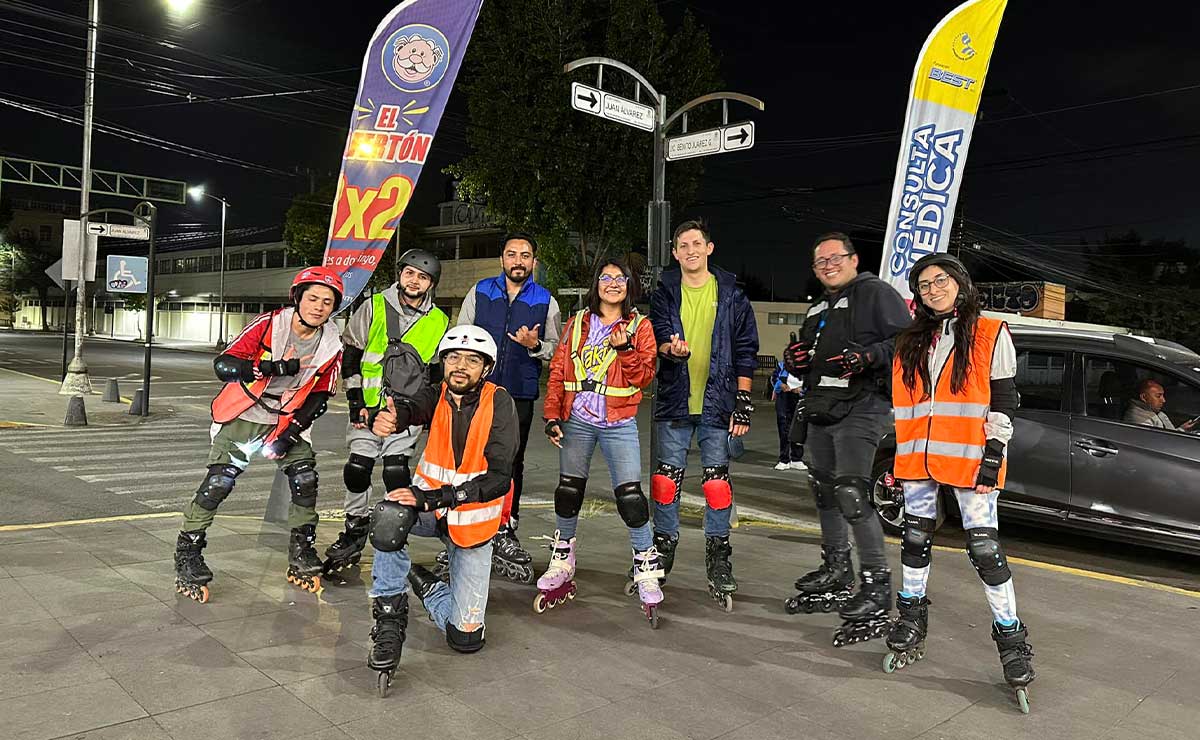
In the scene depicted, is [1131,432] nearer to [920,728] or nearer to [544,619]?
[920,728]

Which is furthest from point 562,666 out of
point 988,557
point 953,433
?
point 953,433

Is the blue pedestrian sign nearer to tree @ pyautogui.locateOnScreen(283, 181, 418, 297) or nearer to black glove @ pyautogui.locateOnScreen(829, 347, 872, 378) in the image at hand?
black glove @ pyautogui.locateOnScreen(829, 347, 872, 378)

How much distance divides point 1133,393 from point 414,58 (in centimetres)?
691

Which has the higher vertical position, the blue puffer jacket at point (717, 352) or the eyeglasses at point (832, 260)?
the eyeglasses at point (832, 260)

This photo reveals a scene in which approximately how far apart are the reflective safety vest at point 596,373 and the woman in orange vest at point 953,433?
141cm

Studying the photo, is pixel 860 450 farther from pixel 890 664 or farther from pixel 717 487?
pixel 890 664

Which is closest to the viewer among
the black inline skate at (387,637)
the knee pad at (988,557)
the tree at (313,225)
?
the black inline skate at (387,637)

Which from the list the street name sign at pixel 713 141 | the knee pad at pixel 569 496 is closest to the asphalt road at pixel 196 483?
the knee pad at pixel 569 496

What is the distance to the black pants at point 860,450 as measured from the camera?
178 inches

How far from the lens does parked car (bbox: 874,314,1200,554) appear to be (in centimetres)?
616

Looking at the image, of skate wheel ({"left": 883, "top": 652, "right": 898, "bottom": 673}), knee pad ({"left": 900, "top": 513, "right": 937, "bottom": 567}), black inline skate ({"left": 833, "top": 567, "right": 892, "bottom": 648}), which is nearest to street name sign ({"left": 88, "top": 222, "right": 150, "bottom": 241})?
black inline skate ({"left": 833, "top": 567, "right": 892, "bottom": 648})

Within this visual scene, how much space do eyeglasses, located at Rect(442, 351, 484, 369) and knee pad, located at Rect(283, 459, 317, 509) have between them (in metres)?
1.52

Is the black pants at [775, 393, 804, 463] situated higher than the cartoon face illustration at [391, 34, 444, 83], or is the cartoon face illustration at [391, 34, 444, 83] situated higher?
the cartoon face illustration at [391, 34, 444, 83]

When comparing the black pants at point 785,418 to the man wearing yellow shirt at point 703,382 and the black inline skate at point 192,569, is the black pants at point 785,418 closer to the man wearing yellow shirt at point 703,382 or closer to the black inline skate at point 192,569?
the man wearing yellow shirt at point 703,382
